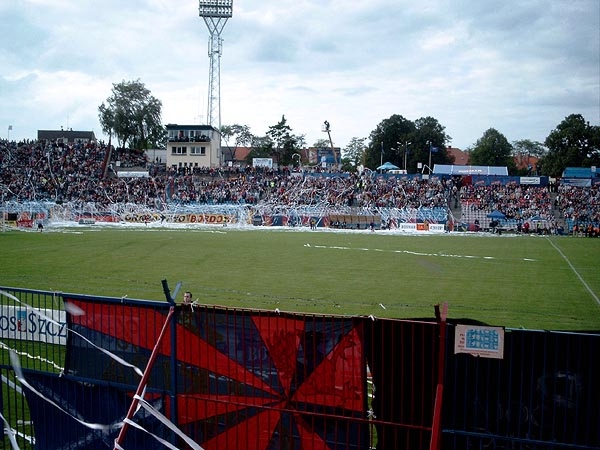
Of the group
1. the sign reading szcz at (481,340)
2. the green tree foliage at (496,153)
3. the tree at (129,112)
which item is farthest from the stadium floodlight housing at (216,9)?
the sign reading szcz at (481,340)

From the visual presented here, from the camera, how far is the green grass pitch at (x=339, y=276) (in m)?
15.4

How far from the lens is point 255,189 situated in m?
69.8

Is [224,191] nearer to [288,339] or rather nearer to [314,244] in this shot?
[314,244]

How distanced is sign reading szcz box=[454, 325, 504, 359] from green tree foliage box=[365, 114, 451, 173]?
10309 cm

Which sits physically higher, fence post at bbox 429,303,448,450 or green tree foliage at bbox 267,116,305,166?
green tree foliage at bbox 267,116,305,166

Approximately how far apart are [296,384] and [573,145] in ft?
340

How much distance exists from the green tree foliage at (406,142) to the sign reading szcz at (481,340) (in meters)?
103

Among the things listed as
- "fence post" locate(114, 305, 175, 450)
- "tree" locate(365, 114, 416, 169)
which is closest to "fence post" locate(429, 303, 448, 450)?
"fence post" locate(114, 305, 175, 450)

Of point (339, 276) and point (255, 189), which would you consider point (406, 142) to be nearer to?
point (255, 189)

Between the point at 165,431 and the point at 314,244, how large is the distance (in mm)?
30122

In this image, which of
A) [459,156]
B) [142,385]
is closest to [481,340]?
[142,385]

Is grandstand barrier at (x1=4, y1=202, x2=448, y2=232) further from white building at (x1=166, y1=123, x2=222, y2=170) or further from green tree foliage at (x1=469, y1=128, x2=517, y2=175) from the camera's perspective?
green tree foliage at (x1=469, y1=128, x2=517, y2=175)

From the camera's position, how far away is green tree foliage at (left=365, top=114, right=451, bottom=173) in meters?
108

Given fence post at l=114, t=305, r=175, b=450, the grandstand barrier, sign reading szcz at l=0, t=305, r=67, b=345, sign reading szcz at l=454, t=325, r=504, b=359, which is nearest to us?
sign reading szcz at l=454, t=325, r=504, b=359
